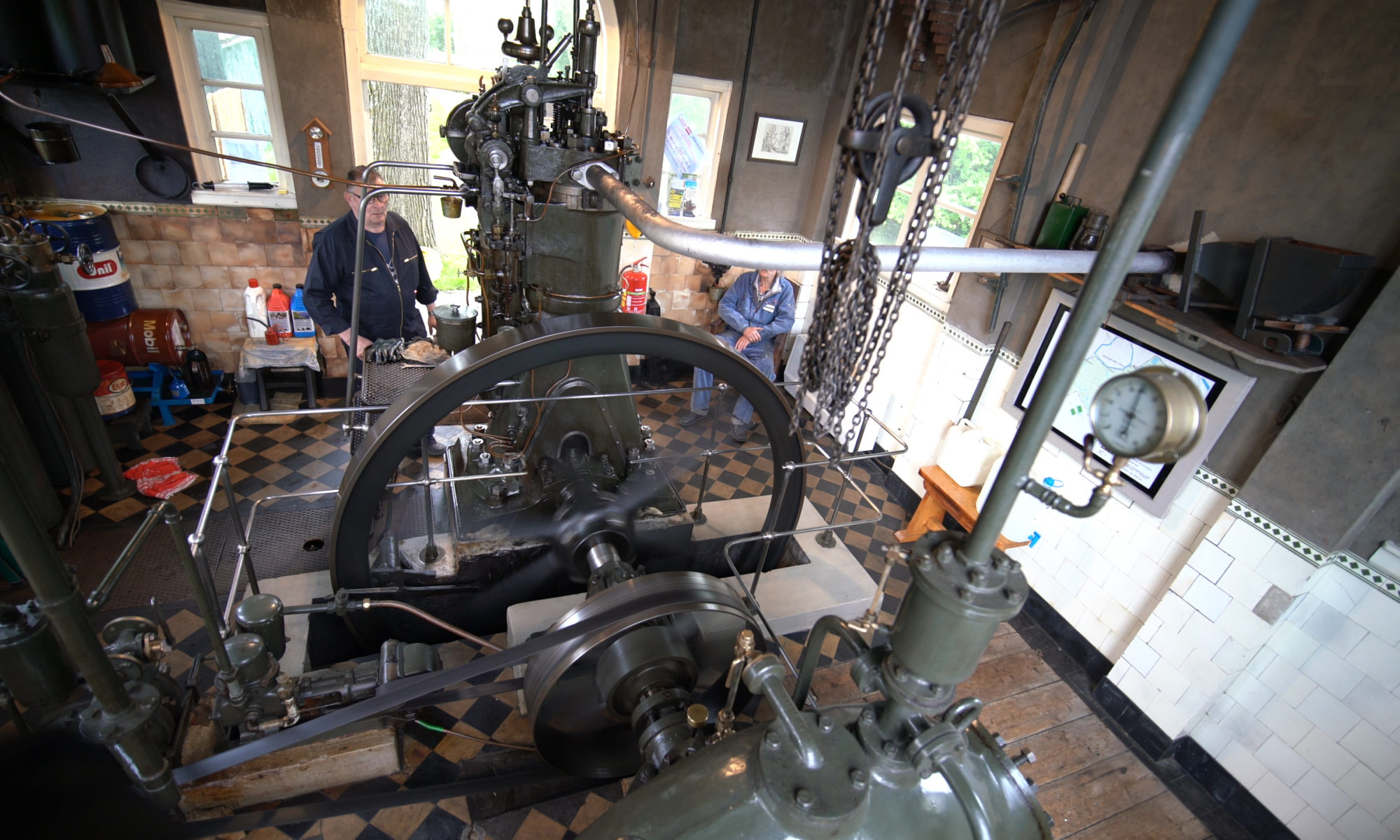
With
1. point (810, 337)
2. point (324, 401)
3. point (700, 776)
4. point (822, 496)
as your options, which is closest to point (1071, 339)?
point (810, 337)

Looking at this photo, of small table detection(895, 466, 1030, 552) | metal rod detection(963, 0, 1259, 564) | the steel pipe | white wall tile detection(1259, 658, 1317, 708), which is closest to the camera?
metal rod detection(963, 0, 1259, 564)

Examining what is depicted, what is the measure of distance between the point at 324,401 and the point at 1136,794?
5405 mm

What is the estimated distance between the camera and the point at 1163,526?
10.1 feet

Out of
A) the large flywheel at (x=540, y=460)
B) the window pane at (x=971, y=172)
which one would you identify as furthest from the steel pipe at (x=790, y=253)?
the window pane at (x=971, y=172)

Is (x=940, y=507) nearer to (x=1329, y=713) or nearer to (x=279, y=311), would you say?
(x=1329, y=713)

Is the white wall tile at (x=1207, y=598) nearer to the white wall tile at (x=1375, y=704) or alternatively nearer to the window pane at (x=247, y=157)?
the white wall tile at (x=1375, y=704)

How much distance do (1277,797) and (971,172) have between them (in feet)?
12.6

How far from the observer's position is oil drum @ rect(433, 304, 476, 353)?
300 centimetres

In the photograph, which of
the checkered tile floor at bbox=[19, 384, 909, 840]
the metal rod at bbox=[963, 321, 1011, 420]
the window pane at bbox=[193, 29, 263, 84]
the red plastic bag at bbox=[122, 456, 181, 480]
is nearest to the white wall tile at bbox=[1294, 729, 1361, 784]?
the checkered tile floor at bbox=[19, 384, 909, 840]

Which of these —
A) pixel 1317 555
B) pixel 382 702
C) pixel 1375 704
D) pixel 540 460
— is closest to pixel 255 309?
pixel 540 460

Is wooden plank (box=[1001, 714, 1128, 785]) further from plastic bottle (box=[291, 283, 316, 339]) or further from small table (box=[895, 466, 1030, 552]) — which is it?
plastic bottle (box=[291, 283, 316, 339])

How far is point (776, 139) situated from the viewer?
18.1 ft

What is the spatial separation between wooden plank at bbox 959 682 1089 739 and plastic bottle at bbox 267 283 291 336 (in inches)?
191

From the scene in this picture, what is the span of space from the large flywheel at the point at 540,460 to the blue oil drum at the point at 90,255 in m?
2.64
